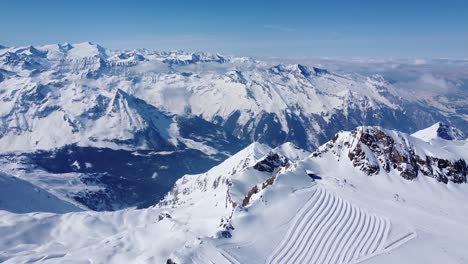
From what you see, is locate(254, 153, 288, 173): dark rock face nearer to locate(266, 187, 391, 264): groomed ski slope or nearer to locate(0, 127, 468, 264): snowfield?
locate(0, 127, 468, 264): snowfield

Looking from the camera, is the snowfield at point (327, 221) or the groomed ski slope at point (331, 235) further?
the snowfield at point (327, 221)

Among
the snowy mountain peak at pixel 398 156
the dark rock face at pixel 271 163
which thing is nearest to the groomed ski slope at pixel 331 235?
the snowy mountain peak at pixel 398 156

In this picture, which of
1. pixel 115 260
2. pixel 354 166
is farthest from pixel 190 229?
pixel 354 166

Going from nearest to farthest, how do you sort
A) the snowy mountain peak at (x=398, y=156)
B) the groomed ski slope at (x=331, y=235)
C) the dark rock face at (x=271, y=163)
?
the groomed ski slope at (x=331, y=235)
the snowy mountain peak at (x=398, y=156)
the dark rock face at (x=271, y=163)

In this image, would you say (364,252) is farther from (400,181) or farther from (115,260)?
(115,260)

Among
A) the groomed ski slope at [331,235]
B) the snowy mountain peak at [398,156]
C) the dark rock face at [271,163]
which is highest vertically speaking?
the snowy mountain peak at [398,156]

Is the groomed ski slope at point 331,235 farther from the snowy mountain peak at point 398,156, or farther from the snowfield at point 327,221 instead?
the snowy mountain peak at point 398,156

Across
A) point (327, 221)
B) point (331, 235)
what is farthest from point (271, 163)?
point (331, 235)
